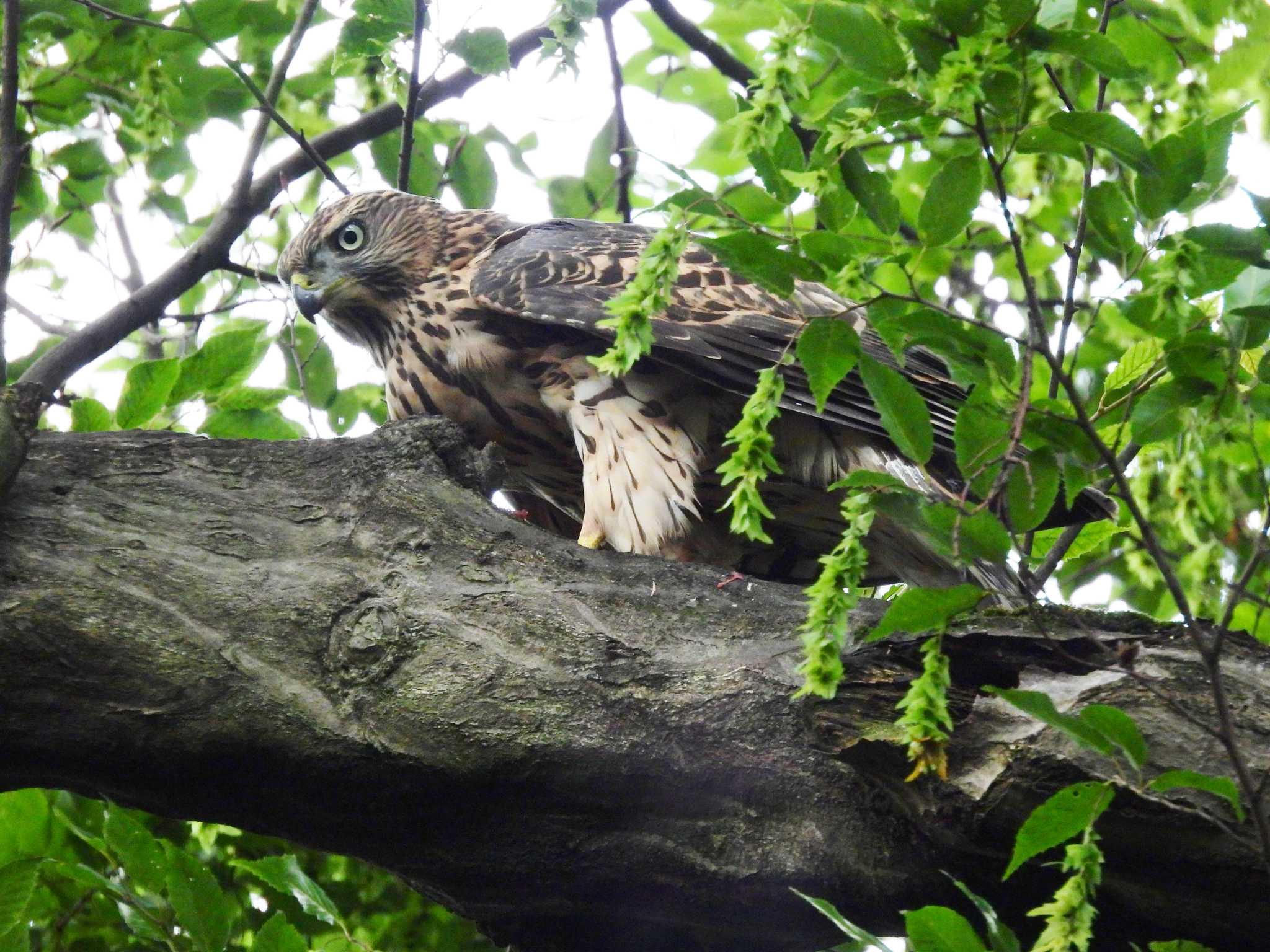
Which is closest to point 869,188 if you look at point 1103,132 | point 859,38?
point 859,38

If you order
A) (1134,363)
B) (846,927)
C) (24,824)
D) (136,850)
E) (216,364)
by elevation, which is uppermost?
(1134,363)

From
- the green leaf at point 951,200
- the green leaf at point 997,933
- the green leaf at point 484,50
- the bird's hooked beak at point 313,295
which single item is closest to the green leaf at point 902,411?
the green leaf at point 951,200

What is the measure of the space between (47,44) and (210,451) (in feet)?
8.18

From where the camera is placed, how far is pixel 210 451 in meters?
2.94

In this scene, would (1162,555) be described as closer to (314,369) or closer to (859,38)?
(859,38)

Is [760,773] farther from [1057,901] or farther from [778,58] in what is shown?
[778,58]

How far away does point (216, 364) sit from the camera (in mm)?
3957

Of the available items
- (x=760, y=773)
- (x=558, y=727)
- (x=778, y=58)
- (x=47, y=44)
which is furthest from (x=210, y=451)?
(x=47, y=44)

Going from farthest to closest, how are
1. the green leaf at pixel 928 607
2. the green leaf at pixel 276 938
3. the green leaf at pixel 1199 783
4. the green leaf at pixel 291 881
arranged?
the green leaf at pixel 291 881, the green leaf at pixel 276 938, the green leaf at pixel 928 607, the green leaf at pixel 1199 783

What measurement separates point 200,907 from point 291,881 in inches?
10.7

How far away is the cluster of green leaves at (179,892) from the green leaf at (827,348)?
1.46 metres

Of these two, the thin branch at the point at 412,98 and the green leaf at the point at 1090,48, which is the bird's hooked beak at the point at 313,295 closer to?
the thin branch at the point at 412,98

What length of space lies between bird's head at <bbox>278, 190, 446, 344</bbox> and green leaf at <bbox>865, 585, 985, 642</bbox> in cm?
307

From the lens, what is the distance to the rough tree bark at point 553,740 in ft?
7.70
